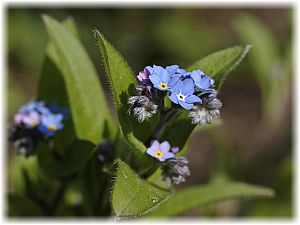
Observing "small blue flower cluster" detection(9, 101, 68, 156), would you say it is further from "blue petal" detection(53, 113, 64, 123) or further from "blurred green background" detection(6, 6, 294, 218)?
"blurred green background" detection(6, 6, 294, 218)

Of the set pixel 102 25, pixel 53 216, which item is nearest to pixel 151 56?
pixel 102 25

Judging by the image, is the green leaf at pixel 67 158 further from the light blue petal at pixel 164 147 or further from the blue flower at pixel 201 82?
the blue flower at pixel 201 82

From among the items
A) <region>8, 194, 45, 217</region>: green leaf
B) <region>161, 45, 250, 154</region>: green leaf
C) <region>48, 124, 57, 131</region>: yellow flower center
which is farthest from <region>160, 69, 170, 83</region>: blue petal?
<region>8, 194, 45, 217</region>: green leaf

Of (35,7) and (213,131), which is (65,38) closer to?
(213,131)

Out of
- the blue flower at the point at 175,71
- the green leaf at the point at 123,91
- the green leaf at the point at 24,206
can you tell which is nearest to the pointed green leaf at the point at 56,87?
the green leaf at the point at 24,206

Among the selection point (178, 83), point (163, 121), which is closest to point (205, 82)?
point (178, 83)

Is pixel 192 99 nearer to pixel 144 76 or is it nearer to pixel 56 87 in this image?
pixel 144 76
